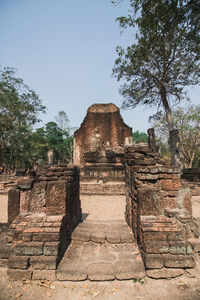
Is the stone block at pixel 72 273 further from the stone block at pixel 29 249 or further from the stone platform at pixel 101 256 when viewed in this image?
the stone block at pixel 29 249

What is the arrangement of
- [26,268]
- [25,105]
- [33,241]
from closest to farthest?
1. [26,268]
2. [33,241]
3. [25,105]

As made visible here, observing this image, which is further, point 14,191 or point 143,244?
point 14,191

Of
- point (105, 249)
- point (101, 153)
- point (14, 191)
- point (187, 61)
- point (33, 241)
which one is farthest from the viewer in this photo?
point (101, 153)

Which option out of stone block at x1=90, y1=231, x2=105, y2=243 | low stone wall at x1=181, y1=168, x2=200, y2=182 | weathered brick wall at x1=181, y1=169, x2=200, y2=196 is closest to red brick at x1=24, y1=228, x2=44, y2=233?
stone block at x1=90, y1=231, x2=105, y2=243

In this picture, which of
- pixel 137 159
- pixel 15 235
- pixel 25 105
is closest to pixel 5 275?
pixel 15 235

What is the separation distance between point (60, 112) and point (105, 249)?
35.3m

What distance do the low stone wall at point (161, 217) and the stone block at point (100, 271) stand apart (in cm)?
55

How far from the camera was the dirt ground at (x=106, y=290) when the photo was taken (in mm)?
2092

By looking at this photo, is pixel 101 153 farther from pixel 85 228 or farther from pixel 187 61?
pixel 85 228

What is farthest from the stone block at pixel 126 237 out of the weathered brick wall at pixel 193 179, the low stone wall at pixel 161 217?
the weathered brick wall at pixel 193 179

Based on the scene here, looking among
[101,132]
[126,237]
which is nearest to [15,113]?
[101,132]

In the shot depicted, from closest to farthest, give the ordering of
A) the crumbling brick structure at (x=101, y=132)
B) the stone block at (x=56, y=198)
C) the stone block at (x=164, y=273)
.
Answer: the stone block at (x=164, y=273) < the stone block at (x=56, y=198) < the crumbling brick structure at (x=101, y=132)

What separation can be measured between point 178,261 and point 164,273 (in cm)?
28

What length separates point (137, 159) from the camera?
3.49m
